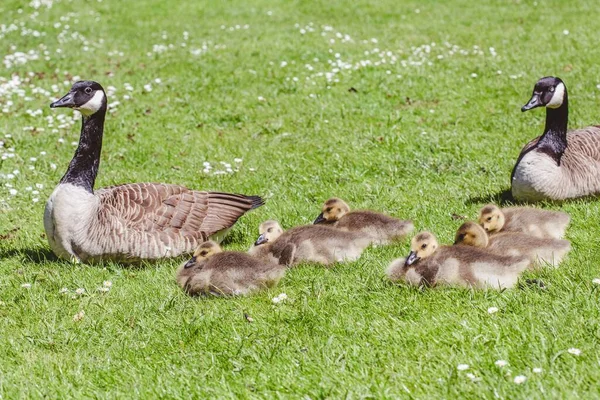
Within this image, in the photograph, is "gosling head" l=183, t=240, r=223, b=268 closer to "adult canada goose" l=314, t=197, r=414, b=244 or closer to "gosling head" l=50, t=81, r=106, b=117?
"adult canada goose" l=314, t=197, r=414, b=244

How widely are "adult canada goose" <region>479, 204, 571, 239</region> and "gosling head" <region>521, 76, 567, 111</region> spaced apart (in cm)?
206

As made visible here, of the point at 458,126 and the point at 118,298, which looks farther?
the point at 458,126

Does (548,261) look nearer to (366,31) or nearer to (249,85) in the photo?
(249,85)

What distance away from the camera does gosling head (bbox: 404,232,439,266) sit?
6.45m

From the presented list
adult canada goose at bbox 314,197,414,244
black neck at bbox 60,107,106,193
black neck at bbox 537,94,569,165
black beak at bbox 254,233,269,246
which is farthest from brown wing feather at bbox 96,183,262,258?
black neck at bbox 537,94,569,165

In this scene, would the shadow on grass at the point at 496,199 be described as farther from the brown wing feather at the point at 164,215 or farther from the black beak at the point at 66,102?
the black beak at the point at 66,102

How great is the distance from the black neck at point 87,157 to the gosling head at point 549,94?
4.86m

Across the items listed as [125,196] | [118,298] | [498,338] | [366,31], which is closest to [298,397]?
[498,338]

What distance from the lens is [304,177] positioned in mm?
10789

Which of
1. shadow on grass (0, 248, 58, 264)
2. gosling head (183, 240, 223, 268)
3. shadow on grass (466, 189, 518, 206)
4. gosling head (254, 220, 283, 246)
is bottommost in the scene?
shadow on grass (0, 248, 58, 264)

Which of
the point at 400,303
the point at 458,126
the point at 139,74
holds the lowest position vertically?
the point at 139,74

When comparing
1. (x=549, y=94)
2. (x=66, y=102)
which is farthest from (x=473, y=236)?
(x=66, y=102)

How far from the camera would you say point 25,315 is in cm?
683

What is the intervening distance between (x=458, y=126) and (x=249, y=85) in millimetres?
4507
